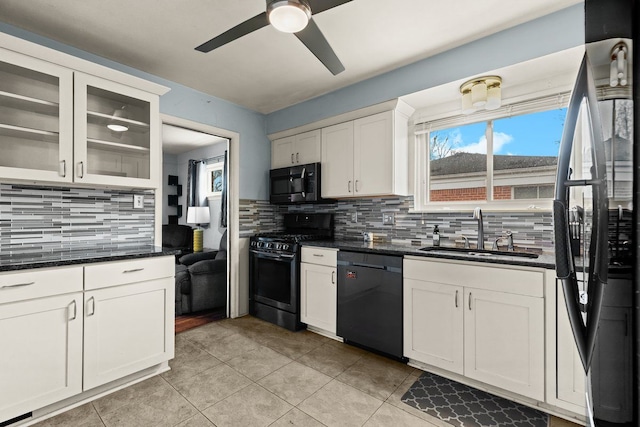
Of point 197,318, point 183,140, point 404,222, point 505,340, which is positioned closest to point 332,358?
point 505,340

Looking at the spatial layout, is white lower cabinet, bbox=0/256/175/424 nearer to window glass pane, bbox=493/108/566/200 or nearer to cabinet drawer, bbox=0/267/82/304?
cabinet drawer, bbox=0/267/82/304

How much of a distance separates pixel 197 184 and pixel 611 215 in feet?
19.7

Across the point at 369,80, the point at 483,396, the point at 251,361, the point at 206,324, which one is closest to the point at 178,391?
the point at 251,361

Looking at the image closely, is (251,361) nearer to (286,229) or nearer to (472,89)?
(286,229)

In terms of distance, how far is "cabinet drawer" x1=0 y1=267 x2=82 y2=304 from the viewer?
1634 millimetres

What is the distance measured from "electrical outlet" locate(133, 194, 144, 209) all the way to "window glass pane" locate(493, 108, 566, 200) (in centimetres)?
310

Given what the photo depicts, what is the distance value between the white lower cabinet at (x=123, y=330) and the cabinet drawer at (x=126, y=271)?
0.04 meters

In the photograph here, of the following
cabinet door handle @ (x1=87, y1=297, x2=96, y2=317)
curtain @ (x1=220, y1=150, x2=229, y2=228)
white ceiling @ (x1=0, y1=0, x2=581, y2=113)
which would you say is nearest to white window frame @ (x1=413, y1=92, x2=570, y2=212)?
white ceiling @ (x1=0, y1=0, x2=581, y2=113)

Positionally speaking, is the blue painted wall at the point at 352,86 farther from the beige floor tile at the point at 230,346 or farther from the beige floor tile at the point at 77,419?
the beige floor tile at the point at 77,419

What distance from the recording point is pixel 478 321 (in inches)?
78.6

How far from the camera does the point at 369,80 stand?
2957mm

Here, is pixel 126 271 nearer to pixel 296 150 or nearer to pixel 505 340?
pixel 296 150

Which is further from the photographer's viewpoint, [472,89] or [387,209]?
[387,209]

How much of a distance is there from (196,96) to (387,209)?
7.52ft
